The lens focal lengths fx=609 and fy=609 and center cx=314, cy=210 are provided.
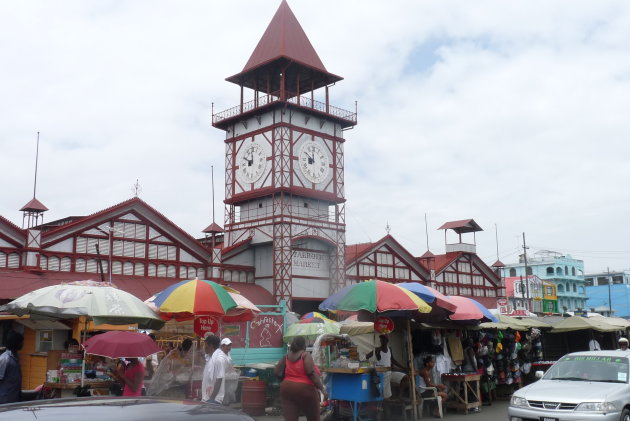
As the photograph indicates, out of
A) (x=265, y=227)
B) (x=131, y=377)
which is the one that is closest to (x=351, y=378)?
(x=131, y=377)

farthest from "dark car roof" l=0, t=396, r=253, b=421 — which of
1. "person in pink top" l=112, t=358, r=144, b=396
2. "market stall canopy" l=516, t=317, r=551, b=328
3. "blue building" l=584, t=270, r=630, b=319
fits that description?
"blue building" l=584, t=270, r=630, b=319

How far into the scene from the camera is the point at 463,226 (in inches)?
1860

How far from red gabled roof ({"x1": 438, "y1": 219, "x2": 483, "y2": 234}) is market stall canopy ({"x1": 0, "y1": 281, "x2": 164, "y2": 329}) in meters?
38.7

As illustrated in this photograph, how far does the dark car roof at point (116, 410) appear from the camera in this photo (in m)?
3.53

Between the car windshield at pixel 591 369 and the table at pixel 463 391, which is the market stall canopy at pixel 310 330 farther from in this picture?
the car windshield at pixel 591 369

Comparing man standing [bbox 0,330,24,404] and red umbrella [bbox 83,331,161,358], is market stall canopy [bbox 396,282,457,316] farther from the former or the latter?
man standing [bbox 0,330,24,404]

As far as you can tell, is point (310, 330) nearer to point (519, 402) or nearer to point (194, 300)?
point (194, 300)

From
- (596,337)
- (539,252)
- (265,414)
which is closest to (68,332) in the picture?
(265,414)

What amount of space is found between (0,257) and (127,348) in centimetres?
1796

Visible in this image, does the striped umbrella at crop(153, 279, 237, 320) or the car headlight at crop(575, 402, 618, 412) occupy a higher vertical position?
the striped umbrella at crop(153, 279, 237, 320)

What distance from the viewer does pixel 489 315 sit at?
51.4ft

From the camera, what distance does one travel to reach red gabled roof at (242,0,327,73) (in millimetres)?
35688

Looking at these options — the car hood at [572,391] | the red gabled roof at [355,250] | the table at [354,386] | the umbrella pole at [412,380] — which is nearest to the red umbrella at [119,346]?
the table at [354,386]

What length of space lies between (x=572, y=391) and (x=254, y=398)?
7.87 meters
